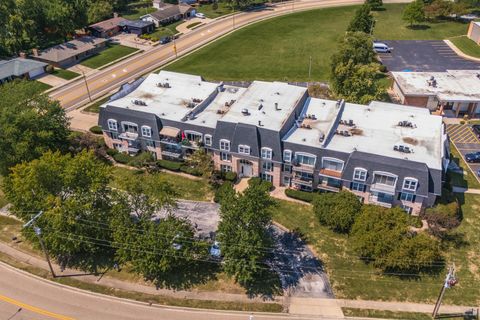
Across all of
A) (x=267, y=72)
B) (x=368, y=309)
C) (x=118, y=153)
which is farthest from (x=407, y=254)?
(x=267, y=72)

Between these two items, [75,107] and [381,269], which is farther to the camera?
[75,107]

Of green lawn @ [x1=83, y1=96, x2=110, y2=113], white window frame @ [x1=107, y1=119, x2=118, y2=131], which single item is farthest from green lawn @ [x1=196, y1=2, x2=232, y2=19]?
white window frame @ [x1=107, y1=119, x2=118, y2=131]

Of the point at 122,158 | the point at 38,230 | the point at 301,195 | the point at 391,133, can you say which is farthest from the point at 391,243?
the point at 122,158

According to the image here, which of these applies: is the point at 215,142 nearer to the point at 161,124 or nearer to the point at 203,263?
the point at 161,124

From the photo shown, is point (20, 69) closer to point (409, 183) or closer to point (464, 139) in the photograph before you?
point (409, 183)

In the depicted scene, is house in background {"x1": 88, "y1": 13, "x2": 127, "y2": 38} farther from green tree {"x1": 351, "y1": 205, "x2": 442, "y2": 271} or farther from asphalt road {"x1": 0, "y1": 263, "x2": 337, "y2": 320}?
green tree {"x1": 351, "y1": 205, "x2": 442, "y2": 271}

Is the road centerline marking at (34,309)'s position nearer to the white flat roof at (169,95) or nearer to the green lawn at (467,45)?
the white flat roof at (169,95)
